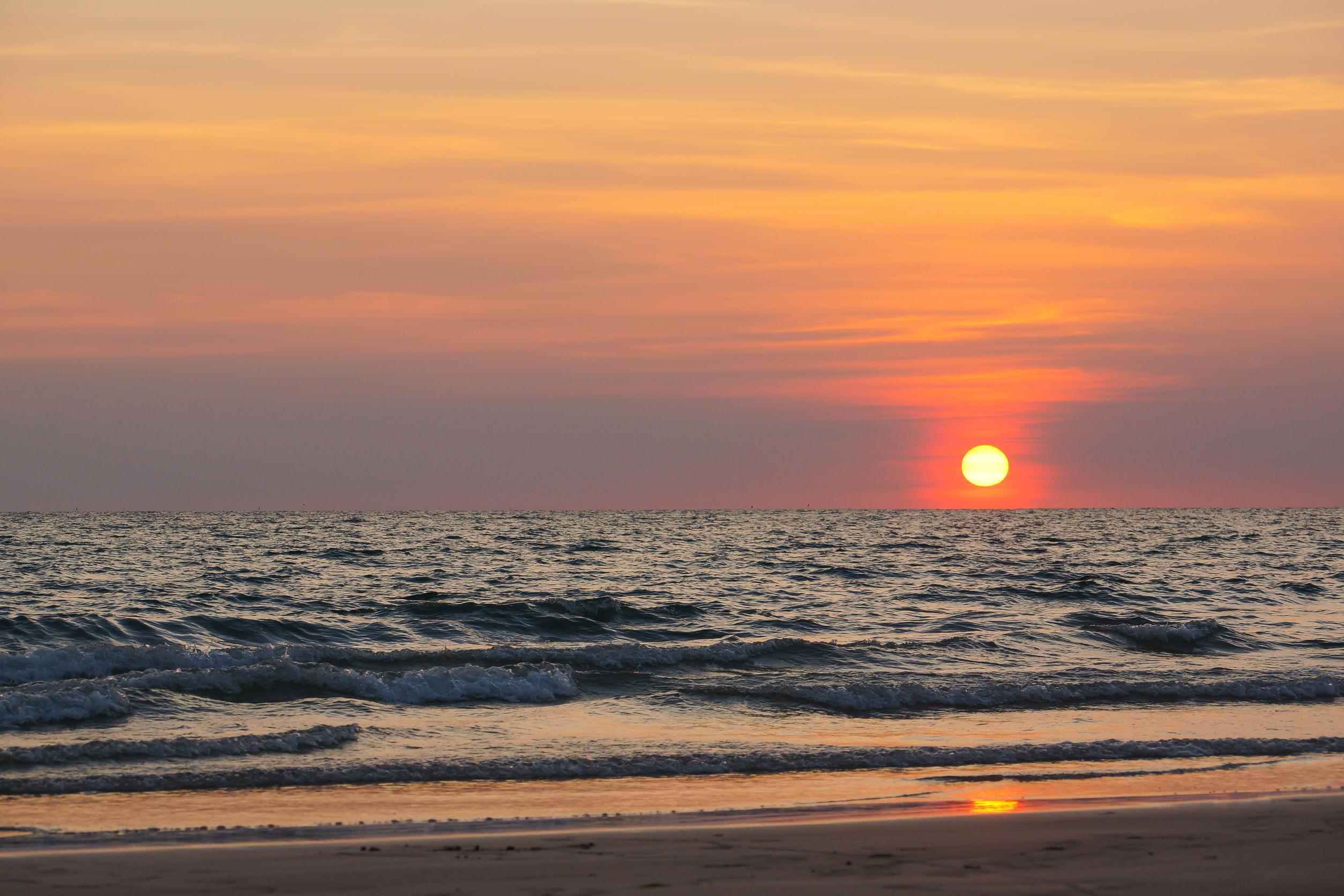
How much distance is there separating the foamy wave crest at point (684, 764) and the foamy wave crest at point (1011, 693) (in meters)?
3.69

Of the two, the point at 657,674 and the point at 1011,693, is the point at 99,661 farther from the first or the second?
the point at 1011,693

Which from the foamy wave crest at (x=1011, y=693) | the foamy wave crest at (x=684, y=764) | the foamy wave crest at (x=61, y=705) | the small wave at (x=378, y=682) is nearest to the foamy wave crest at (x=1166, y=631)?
Answer: the foamy wave crest at (x=1011, y=693)

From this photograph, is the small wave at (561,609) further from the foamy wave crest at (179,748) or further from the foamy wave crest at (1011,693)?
the foamy wave crest at (179,748)

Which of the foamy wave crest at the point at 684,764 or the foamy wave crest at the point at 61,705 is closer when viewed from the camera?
the foamy wave crest at the point at 684,764

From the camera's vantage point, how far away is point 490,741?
15391mm

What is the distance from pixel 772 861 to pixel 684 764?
15.4 ft

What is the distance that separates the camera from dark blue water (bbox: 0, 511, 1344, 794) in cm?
1448

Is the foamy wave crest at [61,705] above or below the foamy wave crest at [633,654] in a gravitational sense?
above

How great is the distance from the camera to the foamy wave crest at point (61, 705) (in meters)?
15.5

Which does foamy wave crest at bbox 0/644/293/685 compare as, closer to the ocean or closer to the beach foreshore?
the ocean

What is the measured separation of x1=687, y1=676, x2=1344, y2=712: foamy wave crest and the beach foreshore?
817 cm

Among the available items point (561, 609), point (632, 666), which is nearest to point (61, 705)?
point (632, 666)

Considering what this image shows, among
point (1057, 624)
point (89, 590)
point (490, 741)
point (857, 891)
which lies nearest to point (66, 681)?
point (490, 741)

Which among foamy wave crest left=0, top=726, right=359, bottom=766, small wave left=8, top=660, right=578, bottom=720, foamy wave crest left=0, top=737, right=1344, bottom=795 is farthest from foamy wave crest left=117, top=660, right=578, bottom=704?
foamy wave crest left=0, top=737, right=1344, bottom=795
